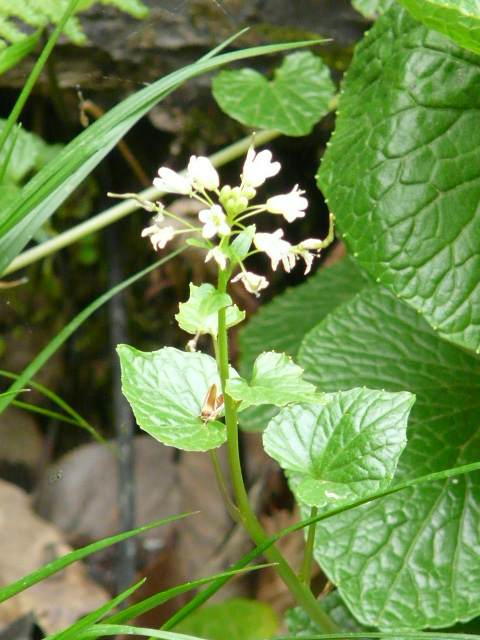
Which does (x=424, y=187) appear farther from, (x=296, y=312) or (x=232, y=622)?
(x=232, y=622)

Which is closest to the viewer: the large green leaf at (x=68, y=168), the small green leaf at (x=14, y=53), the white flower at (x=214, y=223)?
the white flower at (x=214, y=223)

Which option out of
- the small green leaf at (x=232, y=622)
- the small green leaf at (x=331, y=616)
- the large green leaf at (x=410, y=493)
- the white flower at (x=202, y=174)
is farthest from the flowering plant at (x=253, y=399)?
the small green leaf at (x=232, y=622)

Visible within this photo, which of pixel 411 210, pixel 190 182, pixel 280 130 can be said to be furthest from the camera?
pixel 280 130

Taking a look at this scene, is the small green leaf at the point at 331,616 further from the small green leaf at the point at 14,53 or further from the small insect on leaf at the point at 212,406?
the small green leaf at the point at 14,53

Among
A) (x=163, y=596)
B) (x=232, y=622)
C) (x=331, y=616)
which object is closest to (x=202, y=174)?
(x=163, y=596)

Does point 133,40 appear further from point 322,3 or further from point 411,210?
point 411,210

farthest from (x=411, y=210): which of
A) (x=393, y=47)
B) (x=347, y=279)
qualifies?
(x=347, y=279)

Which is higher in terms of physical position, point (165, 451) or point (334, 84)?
point (334, 84)
